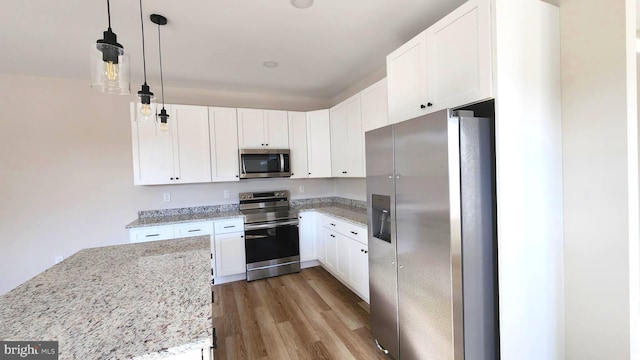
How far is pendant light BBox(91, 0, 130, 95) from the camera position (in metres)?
1.13

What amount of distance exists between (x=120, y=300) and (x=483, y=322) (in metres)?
1.86

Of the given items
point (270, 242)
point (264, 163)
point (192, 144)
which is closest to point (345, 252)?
point (270, 242)

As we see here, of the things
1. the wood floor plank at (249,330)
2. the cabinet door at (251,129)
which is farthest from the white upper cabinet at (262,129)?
the wood floor plank at (249,330)

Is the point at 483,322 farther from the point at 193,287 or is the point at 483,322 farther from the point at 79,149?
the point at 79,149

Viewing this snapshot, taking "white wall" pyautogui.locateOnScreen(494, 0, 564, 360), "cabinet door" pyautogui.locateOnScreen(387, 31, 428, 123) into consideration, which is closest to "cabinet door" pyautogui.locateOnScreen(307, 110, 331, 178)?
"cabinet door" pyautogui.locateOnScreen(387, 31, 428, 123)

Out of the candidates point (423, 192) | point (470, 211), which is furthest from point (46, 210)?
point (470, 211)

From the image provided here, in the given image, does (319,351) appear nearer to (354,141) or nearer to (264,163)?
(354,141)

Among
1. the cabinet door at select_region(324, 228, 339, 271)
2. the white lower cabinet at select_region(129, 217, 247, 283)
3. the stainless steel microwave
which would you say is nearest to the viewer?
the white lower cabinet at select_region(129, 217, 247, 283)

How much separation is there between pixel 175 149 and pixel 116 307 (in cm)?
267

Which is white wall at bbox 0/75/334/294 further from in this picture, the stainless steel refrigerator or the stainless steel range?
the stainless steel refrigerator

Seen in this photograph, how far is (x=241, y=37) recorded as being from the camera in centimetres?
234

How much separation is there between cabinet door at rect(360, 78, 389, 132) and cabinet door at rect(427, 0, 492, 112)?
80cm

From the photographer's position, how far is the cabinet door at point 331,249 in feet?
10.7

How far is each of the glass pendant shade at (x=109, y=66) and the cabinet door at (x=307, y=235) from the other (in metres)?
2.71
